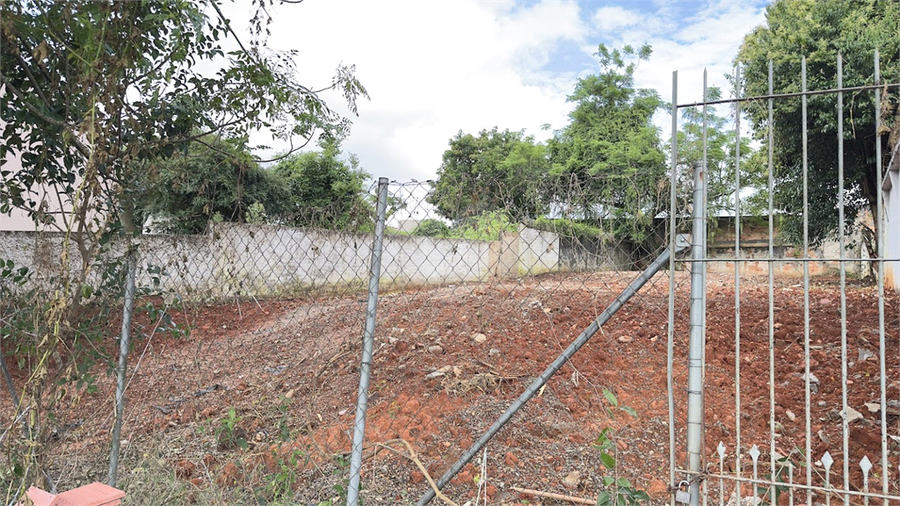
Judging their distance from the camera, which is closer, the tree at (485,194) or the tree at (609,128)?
the tree at (485,194)

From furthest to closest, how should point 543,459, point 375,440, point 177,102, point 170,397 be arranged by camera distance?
point 170,397
point 375,440
point 543,459
point 177,102

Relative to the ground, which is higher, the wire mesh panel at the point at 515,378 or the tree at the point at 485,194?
the tree at the point at 485,194

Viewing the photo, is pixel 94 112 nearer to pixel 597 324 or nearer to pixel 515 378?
pixel 597 324

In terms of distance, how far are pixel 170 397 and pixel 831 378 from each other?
479 centimetres

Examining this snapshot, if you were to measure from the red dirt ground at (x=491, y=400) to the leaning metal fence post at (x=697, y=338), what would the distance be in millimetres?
575

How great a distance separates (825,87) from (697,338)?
9.70m

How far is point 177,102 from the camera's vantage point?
2744mm

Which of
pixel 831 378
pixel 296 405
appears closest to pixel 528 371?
pixel 296 405

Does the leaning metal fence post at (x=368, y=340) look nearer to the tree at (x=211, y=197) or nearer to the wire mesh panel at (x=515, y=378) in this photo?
the wire mesh panel at (x=515, y=378)

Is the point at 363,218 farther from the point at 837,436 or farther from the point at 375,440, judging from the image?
the point at 837,436

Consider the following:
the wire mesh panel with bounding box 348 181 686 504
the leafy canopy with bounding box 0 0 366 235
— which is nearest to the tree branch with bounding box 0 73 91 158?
the leafy canopy with bounding box 0 0 366 235

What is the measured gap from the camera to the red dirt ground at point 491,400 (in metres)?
2.86

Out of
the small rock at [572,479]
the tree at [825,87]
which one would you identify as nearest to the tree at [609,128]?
the tree at [825,87]

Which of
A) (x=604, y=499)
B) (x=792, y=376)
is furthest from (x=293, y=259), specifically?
(x=792, y=376)
